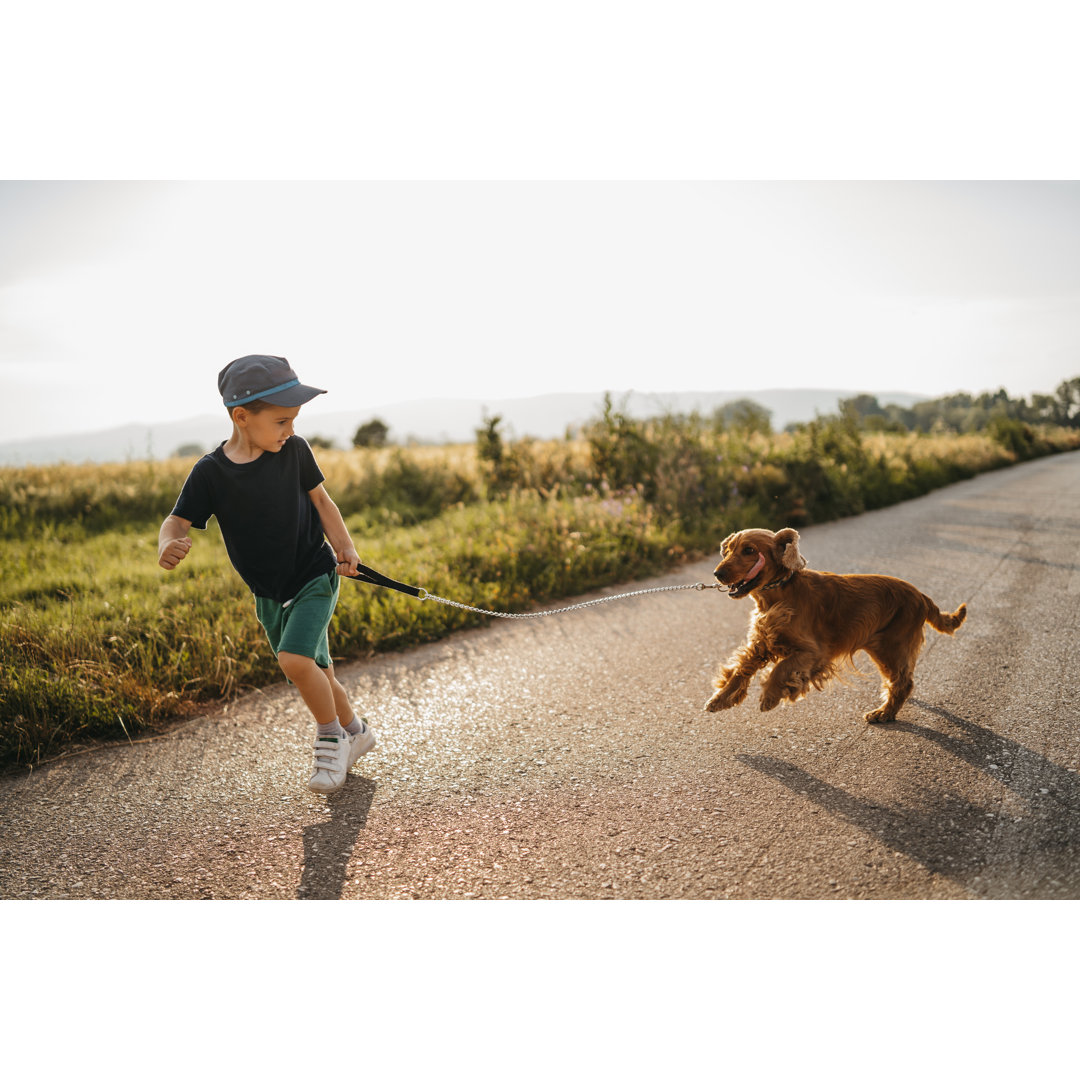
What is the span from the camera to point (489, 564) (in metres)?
6.07

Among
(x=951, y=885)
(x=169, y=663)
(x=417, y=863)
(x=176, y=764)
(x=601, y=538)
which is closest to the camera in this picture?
(x=951, y=885)

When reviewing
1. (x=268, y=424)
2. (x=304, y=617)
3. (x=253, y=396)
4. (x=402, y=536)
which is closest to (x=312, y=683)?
(x=304, y=617)

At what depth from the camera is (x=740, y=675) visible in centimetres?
312

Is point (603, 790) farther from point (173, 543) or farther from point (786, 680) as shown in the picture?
point (173, 543)

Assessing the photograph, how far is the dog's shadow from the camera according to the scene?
7.32 feet

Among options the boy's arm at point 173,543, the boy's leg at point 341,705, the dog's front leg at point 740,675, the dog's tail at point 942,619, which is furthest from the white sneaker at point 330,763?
the dog's tail at point 942,619

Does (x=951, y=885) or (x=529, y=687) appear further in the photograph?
(x=529, y=687)

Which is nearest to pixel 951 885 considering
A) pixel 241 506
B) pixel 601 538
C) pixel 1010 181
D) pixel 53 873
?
pixel 241 506

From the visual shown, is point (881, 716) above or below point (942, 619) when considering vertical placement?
below

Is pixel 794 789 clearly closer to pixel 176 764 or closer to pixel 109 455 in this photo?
pixel 176 764

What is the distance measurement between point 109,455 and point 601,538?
682 cm

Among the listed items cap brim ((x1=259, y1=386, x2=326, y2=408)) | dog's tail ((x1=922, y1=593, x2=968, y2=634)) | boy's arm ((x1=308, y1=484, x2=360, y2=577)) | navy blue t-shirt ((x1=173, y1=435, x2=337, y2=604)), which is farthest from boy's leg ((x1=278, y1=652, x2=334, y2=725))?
dog's tail ((x1=922, y1=593, x2=968, y2=634))

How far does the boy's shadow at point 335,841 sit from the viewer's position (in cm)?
241

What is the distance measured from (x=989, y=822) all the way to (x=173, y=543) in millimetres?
2924
